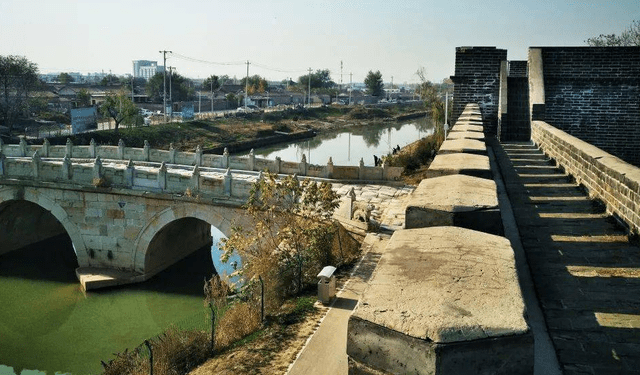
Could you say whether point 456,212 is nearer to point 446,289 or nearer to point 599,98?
point 446,289

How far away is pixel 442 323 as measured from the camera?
8.15ft

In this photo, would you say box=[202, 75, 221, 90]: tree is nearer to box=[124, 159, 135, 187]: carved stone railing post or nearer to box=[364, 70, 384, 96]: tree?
box=[364, 70, 384, 96]: tree

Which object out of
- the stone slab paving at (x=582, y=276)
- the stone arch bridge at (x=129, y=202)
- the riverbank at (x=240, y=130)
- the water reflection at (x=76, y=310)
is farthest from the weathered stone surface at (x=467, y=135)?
the riverbank at (x=240, y=130)

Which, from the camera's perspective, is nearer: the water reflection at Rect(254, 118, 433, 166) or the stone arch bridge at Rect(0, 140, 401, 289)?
the stone arch bridge at Rect(0, 140, 401, 289)

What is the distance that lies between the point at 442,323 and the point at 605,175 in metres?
4.42

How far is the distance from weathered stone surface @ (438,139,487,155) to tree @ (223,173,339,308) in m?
4.42

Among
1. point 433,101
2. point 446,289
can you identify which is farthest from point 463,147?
point 433,101

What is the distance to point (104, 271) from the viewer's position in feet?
72.5

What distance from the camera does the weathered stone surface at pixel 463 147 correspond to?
263 inches

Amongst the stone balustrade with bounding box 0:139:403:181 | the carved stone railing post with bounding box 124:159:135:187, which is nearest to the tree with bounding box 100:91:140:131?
the stone balustrade with bounding box 0:139:403:181

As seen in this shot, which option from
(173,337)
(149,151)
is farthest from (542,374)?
(149,151)

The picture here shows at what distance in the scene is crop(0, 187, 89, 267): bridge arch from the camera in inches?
878

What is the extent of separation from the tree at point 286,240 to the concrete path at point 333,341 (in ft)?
3.42

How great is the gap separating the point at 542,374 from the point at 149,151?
25.3m
